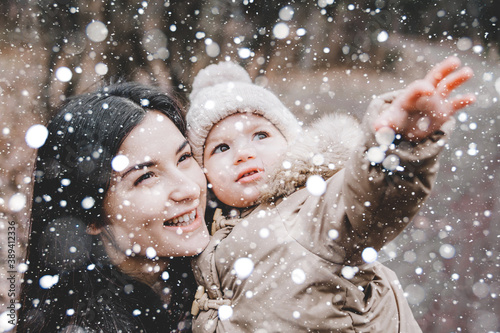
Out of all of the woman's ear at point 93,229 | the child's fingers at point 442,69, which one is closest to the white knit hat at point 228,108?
the woman's ear at point 93,229

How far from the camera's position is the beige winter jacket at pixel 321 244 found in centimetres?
65

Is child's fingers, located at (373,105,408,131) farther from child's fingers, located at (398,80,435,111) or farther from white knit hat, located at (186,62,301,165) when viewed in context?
white knit hat, located at (186,62,301,165)

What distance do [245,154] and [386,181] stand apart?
1.75ft

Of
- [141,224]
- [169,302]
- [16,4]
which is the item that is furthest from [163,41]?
[169,302]

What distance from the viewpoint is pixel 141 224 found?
1.07m

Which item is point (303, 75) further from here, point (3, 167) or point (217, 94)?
point (3, 167)

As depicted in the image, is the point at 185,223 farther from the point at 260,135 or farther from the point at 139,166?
the point at 260,135

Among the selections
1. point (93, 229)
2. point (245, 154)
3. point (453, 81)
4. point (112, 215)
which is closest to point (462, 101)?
point (453, 81)

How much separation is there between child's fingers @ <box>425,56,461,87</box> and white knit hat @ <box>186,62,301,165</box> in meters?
0.72

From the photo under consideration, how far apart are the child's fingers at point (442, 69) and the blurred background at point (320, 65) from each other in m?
1.38

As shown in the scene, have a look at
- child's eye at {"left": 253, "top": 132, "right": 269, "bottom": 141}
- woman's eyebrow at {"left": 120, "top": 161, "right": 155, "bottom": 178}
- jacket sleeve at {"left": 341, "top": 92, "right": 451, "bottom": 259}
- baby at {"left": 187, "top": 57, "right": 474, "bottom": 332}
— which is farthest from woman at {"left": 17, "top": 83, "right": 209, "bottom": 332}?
jacket sleeve at {"left": 341, "top": 92, "right": 451, "bottom": 259}

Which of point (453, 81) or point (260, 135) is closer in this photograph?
point (453, 81)

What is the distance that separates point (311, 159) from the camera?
37.2 inches

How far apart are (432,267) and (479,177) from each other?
0.57m
